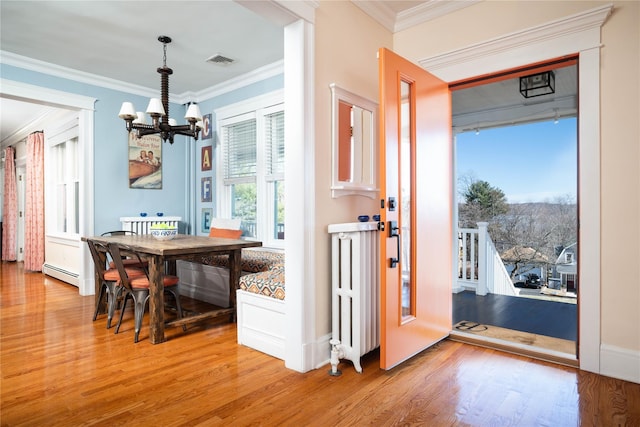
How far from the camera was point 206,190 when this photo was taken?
5496mm

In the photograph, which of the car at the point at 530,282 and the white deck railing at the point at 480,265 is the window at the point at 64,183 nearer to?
the white deck railing at the point at 480,265

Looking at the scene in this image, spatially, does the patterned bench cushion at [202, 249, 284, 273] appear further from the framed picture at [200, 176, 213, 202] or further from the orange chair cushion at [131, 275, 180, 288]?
the framed picture at [200, 176, 213, 202]

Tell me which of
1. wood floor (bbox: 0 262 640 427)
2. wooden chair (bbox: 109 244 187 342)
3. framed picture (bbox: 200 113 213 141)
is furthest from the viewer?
framed picture (bbox: 200 113 213 141)

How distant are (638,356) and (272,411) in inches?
85.7

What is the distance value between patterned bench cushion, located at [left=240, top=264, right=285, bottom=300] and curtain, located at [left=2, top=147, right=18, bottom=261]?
7.82 m

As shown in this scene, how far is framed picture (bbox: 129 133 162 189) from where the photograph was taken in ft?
16.9

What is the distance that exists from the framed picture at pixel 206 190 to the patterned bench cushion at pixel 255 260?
1362 mm

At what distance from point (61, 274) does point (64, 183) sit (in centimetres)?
148

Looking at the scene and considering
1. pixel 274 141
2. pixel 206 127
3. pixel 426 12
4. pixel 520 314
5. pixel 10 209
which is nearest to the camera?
pixel 426 12

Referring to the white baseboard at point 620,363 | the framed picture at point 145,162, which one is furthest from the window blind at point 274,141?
the white baseboard at point 620,363

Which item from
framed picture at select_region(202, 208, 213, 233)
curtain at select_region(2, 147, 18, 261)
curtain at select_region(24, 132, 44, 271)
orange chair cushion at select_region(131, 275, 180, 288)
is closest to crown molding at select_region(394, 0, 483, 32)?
orange chair cushion at select_region(131, 275, 180, 288)

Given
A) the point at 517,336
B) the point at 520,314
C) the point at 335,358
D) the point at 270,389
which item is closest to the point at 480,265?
the point at 520,314

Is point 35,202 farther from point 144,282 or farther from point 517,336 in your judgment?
point 517,336

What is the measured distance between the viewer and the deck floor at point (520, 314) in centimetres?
340
